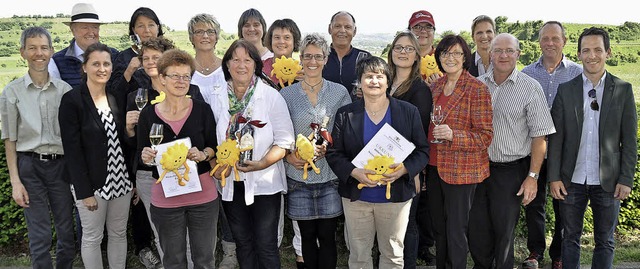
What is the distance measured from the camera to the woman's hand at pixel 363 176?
13.6 feet

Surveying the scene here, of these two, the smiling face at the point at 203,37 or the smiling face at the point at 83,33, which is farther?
the smiling face at the point at 83,33

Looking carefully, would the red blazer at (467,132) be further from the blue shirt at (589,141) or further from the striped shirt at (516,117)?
the blue shirt at (589,141)

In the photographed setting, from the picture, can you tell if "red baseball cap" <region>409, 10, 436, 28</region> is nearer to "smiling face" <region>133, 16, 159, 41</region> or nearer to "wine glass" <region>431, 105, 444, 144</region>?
"wine glass" <region>431, 105, 444, 144</region>

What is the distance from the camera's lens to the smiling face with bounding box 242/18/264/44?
6.22 metres

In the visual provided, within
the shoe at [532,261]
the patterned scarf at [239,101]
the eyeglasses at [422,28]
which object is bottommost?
the shoe at [532,261]

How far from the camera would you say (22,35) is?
191 inches

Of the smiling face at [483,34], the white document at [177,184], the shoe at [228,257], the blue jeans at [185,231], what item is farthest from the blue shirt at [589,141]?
the shoe at [228,257]

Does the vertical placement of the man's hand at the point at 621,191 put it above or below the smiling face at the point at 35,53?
below

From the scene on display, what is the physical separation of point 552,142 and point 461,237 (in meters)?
1.20

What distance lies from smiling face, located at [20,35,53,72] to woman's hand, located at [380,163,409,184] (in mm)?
3319

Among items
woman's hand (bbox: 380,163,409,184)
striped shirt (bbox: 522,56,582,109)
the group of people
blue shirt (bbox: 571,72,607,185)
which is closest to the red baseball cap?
striped shirt (bbox: 522,56,582,109)

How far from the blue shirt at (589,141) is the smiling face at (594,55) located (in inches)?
2.9

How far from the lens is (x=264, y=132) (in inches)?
172

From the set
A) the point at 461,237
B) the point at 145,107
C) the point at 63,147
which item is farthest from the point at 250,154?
the point at 461,237
